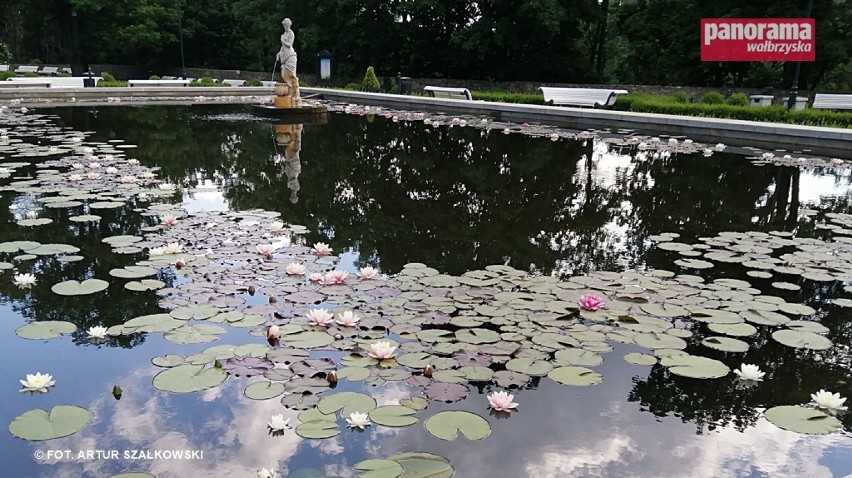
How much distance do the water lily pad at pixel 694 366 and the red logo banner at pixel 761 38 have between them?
17.7 meters

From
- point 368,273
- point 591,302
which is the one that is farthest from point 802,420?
point 368,273

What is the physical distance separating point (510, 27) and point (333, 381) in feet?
77.6

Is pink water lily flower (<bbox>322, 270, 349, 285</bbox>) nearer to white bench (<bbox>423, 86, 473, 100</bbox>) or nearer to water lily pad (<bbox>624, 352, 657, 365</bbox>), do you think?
water lily pad (<bbox>624, 352, 657, 365</bbox>)

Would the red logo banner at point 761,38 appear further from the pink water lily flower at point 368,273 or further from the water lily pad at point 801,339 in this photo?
the pink water lily flower at point 368,273

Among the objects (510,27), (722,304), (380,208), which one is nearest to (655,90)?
(510,27)

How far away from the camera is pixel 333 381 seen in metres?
2.56

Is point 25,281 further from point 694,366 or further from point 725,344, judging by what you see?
→ point 725,344

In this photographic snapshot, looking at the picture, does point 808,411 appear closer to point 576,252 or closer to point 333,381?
point 333,381

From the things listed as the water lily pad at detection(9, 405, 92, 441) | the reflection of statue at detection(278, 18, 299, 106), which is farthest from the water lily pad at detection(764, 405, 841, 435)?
the reflection of statue at detection(278, 18, 299, 106)

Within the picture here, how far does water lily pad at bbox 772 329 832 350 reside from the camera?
3062 millimetres

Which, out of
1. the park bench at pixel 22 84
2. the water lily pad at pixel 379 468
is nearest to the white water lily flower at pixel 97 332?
the water lily pad at pixel 379 468

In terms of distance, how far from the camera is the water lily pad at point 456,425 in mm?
2260

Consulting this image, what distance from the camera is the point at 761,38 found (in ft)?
60.8

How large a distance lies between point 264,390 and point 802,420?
2.12 m
